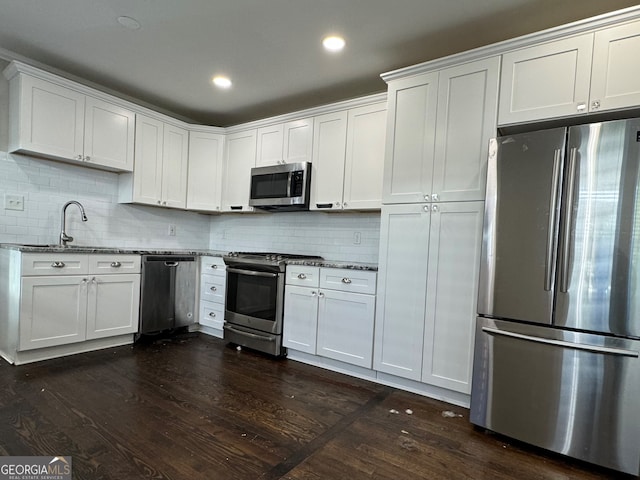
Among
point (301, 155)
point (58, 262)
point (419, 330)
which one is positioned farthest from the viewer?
point (301, 155)

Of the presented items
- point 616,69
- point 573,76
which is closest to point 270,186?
point 573,76

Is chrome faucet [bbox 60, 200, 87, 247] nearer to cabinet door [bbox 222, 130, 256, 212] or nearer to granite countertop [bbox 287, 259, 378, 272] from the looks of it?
cabinet door [bbox 222, 130, 256, 212]

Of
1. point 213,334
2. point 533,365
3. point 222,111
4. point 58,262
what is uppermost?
point 222,111

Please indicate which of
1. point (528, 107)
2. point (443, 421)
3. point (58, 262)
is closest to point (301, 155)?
point (528, 107)

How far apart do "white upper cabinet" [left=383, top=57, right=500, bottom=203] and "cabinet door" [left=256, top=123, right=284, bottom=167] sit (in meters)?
1.34

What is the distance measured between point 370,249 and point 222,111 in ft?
7.90

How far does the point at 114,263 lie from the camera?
10.3 feet

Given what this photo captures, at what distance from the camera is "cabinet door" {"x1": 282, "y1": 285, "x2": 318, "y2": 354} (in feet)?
9.68

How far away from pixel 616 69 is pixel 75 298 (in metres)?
3.98

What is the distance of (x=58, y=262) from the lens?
109 inches

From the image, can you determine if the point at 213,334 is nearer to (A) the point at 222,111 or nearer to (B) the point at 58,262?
(B) the point at 58,262

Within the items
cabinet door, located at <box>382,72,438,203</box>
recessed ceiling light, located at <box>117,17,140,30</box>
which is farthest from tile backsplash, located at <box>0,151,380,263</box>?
recessed ceiling light, located at <box>117,17,140,30</box>

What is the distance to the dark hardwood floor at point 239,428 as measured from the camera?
1614mm

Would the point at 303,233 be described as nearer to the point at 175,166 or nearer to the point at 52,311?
the point at 175,166
